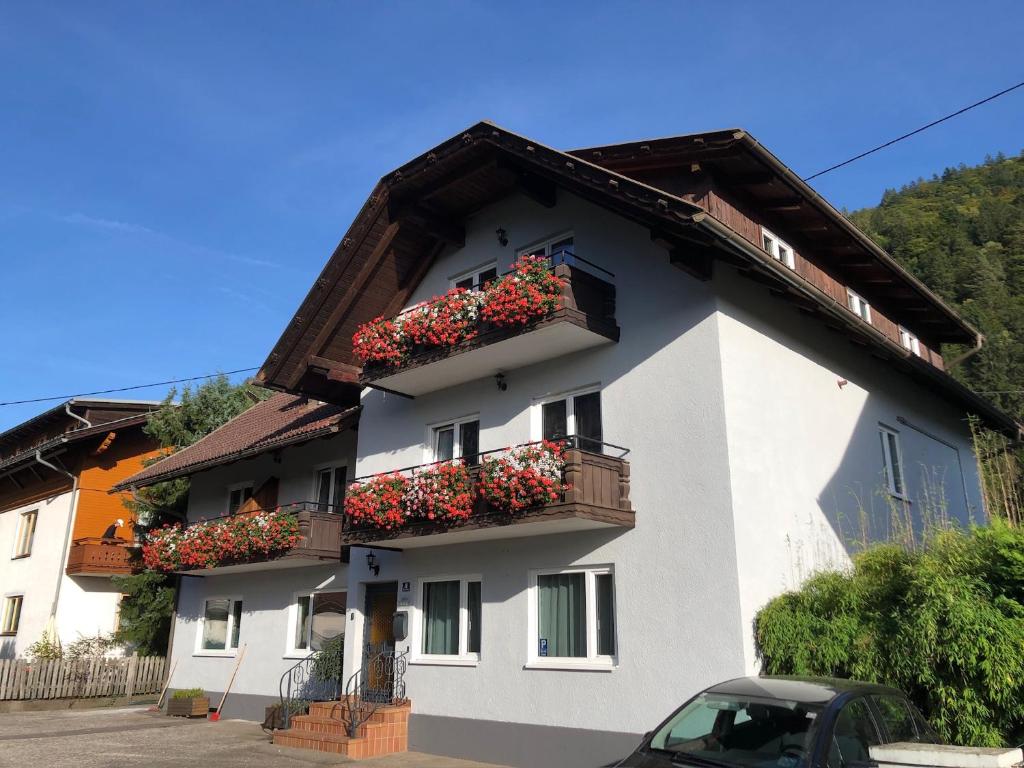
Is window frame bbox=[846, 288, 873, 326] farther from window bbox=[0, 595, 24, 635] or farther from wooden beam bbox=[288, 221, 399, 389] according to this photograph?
window bbox=[0, 595, 24, 635]

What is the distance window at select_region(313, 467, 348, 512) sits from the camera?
60.2ft

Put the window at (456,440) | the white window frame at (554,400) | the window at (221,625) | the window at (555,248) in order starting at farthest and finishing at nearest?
the window at (221,625) < the window at (456,440) < the window at (555,248) < the white window frame at (554,400)

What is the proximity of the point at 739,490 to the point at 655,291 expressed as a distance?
3386mm

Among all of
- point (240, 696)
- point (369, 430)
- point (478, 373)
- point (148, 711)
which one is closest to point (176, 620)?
point (148, 711)

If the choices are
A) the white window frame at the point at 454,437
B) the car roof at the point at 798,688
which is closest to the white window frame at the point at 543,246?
the white window frame at the point at 454,437

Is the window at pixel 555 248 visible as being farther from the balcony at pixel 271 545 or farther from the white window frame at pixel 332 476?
the balcony at pixel 271 545

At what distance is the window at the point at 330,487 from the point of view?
18.3m

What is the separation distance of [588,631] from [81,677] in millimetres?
16260

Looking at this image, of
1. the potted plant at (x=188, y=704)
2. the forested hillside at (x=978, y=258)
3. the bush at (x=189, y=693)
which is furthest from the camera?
the forested hillside at (x=978, y=258)

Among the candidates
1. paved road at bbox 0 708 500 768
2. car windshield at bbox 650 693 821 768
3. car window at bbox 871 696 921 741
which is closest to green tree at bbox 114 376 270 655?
paved road at bbox 0 708 500 768

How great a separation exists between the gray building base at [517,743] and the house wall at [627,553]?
0.08 ft

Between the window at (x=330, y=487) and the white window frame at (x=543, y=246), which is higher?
the white window frame at (x=543, y=246)

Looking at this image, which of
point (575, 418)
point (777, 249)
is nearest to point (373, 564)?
point (575, 418)

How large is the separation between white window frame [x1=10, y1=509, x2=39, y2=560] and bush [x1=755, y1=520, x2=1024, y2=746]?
25.9m
